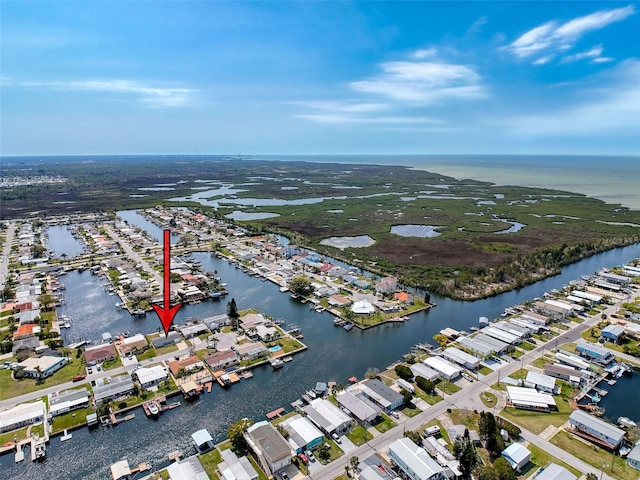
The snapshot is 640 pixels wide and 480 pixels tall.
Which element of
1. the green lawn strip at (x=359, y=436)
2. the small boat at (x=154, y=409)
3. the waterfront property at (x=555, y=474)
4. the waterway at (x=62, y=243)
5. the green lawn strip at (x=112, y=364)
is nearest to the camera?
the waterfront property at (x=555, y=474)

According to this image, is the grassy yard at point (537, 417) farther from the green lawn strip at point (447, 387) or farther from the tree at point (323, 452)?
the tree at point (323, 452)

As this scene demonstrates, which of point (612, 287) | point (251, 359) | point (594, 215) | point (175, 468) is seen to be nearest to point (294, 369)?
point (251, 359)

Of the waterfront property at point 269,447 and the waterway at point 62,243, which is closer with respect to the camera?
the waterfront property at point 269,447

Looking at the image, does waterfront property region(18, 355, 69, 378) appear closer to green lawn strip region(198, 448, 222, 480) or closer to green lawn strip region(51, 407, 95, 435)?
green lawn strip region(51, 407, 95, 435)

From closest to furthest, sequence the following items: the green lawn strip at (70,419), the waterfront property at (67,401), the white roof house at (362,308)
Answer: the green lawn strip at (70,419) → the waterfront property at (67,401) → the white roof house at (362,308)

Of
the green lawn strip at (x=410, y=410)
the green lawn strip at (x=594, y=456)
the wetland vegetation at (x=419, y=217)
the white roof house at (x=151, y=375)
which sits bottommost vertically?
the white roof house at (x=151, y=375)

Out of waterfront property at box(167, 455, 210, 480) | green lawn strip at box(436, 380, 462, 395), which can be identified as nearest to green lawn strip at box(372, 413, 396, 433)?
green lawn strip at box(436, 380, 462, 395)

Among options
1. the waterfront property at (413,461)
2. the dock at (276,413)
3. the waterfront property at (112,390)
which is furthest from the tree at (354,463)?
the waterfront property at (112,390)
